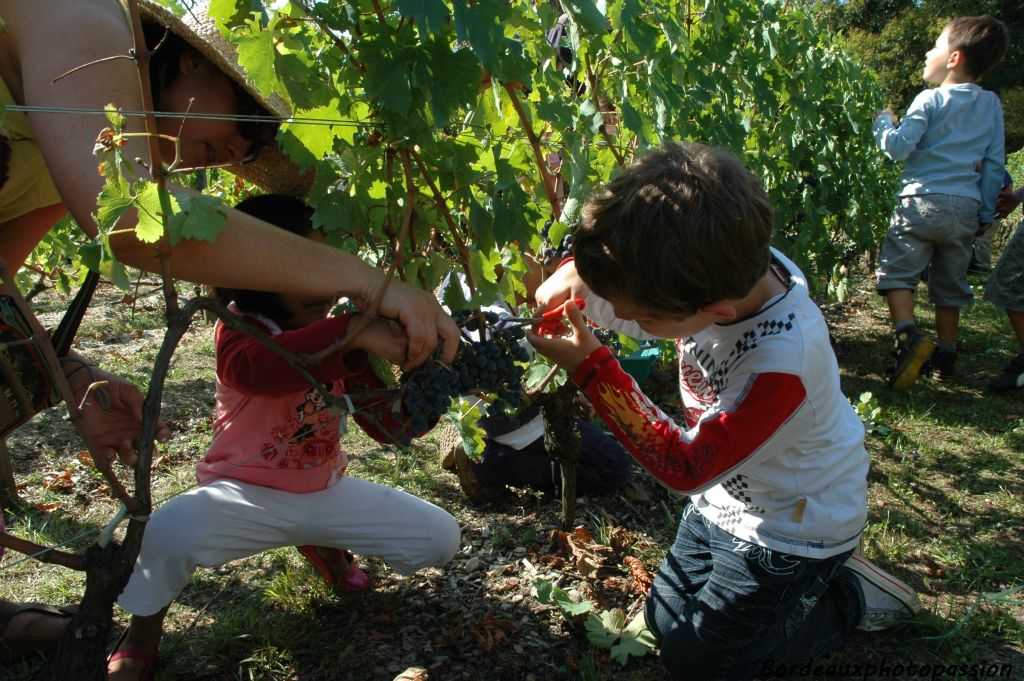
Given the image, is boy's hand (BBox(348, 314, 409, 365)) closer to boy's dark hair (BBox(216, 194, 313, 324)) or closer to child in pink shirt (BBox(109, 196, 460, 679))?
child in pink shirt (BBox(109, 196, 460, 679))

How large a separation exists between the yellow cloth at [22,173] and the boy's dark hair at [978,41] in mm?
4551

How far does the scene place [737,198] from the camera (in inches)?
60.3

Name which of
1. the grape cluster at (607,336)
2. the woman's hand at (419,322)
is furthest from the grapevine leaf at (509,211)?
the grape cluster at (607,336)

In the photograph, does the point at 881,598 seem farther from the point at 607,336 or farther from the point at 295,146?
the point at 295,146

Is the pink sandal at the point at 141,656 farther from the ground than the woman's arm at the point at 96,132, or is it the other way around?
the woman's arm at the point at 96,132

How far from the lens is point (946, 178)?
4.46 metres

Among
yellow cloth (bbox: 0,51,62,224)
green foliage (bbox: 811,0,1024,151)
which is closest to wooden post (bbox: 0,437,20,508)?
yellow cloth (bbox: 0,51,62,224)

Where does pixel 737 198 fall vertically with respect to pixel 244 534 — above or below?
above

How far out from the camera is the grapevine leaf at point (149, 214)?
1100 millimetres

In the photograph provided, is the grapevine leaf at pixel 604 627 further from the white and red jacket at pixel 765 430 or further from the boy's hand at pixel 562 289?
the boy's hand at pixel 562 289

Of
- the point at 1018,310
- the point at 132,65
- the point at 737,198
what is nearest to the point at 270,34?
the point at 132,65

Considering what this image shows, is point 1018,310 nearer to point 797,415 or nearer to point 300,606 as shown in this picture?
point 797,415

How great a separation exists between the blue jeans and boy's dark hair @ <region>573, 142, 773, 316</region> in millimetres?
779

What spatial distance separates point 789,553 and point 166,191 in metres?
1.61
